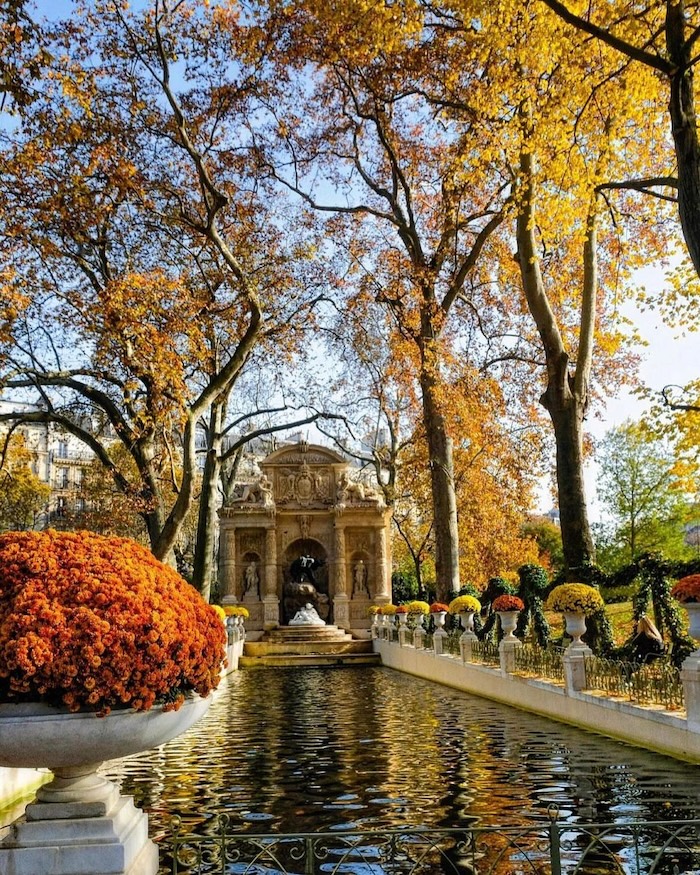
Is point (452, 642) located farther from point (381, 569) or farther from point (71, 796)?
point (71, 796)

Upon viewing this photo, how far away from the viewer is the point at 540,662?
15500 millimetres

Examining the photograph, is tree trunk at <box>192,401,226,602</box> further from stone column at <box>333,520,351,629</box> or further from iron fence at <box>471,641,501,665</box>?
stone column at <box>333,520,351,629</box>

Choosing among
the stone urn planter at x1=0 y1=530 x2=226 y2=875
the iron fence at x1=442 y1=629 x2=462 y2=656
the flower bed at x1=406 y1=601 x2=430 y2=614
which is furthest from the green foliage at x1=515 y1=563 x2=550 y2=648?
the stone urn planter at x1=0 y1=530 x2=226 y2=875

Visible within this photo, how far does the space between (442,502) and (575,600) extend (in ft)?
34.8

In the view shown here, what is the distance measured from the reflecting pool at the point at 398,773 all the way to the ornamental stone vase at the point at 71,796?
236cm

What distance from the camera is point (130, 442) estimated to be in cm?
1942

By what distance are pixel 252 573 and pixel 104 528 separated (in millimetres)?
8633

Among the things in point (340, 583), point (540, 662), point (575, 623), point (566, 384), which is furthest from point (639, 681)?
point (340, 583)

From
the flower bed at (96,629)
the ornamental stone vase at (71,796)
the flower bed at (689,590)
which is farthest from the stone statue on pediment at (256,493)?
the ornamental stone vase at (71,796)

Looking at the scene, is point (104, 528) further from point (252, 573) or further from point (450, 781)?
point (450, 781)

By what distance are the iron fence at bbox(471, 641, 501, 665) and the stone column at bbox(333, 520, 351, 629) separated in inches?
676

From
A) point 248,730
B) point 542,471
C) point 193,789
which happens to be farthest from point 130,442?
point 542,471

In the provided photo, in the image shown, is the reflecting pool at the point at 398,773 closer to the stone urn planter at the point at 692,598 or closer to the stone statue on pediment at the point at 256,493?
the stone urn planter at the point at 692,598

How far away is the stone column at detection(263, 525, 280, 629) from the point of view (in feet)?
118
